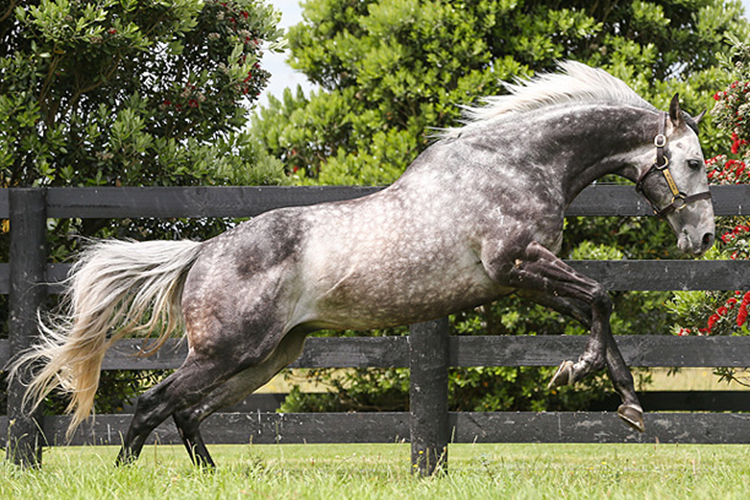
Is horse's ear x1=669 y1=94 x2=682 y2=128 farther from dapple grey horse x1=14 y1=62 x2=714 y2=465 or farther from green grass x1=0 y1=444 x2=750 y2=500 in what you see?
green grass x1=0 y1=444 x2=750 y2=500

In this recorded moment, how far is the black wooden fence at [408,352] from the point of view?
5.01 meters

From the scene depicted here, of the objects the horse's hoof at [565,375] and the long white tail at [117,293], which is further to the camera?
the long white tail at [117,293]

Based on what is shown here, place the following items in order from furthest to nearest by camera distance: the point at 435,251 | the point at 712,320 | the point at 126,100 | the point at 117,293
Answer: the point at 712,320 < the point at 126,100 < the point at 117,293 < the point at 435,251

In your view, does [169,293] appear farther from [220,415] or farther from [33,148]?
[33,148]

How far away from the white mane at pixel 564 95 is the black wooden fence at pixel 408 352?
77 centimetres

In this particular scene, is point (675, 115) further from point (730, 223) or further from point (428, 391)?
point (730, 223)

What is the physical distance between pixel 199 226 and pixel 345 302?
7.20 ft

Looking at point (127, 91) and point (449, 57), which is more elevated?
point (449, 57)

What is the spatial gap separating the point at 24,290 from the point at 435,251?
8.36 ft

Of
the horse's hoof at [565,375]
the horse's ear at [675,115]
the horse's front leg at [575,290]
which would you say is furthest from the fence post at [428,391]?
the horse's ear at [675,115]

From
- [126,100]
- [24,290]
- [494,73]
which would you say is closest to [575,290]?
[24,290]

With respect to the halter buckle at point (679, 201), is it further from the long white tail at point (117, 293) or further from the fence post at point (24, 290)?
the fence post at point (24, 290)

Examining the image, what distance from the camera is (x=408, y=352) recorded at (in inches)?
201

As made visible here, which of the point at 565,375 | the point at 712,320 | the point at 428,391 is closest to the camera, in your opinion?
the point at 565,375
